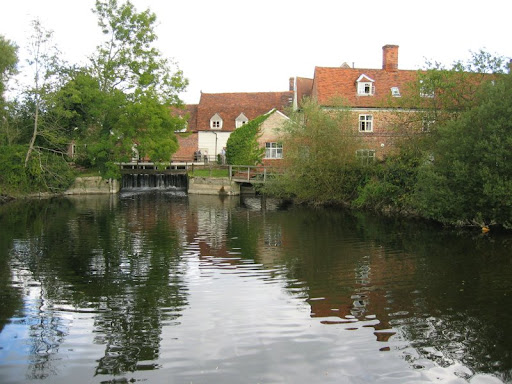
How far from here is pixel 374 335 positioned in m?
8.13

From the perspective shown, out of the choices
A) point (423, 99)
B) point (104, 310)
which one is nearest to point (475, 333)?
point (104, 310)

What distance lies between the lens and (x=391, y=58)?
4062 centimetres

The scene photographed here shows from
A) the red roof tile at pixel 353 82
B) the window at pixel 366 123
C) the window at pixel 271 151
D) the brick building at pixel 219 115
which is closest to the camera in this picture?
the window at pixel 366 123

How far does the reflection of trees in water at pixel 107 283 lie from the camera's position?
7574 mm

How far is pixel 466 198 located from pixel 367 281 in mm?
9959

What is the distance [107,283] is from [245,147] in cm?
2967

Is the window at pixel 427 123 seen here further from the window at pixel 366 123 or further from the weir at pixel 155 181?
the weir at pixel 155 181

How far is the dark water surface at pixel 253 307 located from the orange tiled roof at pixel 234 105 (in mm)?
31644

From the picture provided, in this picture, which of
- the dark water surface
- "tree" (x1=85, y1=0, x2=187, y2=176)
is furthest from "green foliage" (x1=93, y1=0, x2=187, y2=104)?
the dark water surface

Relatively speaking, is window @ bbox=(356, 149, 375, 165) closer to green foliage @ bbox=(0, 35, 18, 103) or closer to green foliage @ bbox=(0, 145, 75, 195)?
green foliage @ bbox=(0, 145, 75, 195)

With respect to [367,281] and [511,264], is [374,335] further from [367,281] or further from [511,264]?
[511,264]

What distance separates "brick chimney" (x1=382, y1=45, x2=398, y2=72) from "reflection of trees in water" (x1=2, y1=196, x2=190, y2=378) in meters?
26.5

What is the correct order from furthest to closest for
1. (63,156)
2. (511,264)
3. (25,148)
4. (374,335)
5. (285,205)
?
(63,156) < (25,148) < (285,205) < (511,264) < (374,335)

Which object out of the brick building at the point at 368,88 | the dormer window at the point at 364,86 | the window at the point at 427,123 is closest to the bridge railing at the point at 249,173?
the brick building at the point at 368,88
